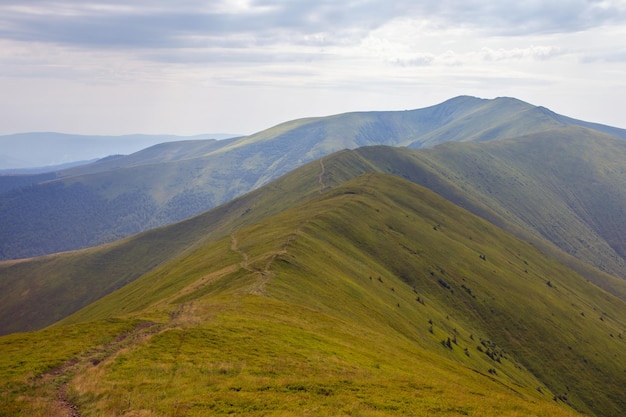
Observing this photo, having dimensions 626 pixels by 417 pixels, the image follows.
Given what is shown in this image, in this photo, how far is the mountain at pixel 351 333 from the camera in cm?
3088

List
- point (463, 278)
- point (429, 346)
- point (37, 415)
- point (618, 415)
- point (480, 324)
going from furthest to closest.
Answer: point (463, 278), point (480, 324), point (618, 415), point (429, 346), point (37, 415)

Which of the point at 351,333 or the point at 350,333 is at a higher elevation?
the point at 350,333

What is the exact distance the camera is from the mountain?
30.9m

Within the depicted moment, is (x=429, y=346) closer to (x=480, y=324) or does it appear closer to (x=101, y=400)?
(x=480, y=324)

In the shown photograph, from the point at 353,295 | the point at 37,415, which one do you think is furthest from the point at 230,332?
the point at 353,295

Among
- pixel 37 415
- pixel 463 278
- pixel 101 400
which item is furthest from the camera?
pixel 463 278

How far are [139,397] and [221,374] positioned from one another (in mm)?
6799

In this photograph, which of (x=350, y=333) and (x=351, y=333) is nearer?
(x=350, y=333)

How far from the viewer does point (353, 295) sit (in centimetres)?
7925

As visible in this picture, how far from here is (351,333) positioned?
56.0 m

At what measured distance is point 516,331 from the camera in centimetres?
11206

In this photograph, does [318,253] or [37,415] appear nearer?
[37,415]

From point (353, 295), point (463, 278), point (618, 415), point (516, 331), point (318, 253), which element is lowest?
point (618, 415)

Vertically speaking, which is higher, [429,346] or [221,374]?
[221,374]
